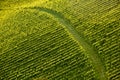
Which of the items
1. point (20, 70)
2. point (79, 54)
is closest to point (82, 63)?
point (79, 54)

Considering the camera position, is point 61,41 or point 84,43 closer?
point 84,43

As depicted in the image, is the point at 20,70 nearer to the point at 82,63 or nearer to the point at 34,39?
the point at 34,39

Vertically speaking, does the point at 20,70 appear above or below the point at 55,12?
below

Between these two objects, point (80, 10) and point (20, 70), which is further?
point (80, 10)

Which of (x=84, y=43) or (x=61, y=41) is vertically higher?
(x=61, y=41)

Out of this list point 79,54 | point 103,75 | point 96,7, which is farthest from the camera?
point 96,7

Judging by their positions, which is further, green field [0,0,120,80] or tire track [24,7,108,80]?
green field [0,0,120,80]

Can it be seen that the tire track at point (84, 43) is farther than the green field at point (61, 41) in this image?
No

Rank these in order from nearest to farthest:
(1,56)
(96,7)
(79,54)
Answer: (79,54) → (1,56) → (96,7)
